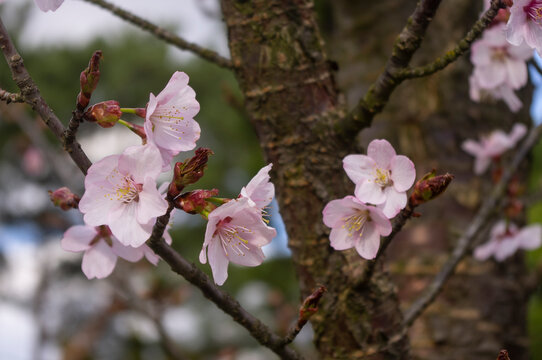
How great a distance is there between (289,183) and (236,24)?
0.31 metres

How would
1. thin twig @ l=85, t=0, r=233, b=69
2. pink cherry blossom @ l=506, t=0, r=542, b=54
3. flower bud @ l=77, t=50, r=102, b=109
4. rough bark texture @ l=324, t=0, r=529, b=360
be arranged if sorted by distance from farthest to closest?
rough bark texture @ l=324, t=0, r=529, b=360 → thin twig @ l=85, t=0, r=233, b=69 → pink cherry blossom @ l=506, t=0, r=542, b=54 → flower bud @ l=77, t=50, r=102, b=109

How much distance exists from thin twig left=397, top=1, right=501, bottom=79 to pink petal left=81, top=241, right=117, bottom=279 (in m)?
0.51

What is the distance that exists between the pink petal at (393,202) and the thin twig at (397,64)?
0.19 metres

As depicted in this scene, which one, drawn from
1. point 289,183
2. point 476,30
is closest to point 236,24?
point 289,183

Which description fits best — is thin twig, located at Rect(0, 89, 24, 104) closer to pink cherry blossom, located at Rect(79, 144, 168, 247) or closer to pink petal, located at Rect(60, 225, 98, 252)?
pink cherry blossom, located at Rect(79, 144, 168, 247)

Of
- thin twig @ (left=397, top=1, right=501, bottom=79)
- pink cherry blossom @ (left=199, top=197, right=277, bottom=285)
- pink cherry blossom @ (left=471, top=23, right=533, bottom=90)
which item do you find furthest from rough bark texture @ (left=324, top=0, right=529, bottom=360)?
pink cherry blossom @ (left=199, top=197, right=277, bottom=285)

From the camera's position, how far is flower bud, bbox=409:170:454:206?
63 cm

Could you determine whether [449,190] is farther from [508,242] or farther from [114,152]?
[114,152]

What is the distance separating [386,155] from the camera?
0.79 metres

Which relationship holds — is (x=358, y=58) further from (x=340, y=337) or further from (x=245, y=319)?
(x=245, y=319)

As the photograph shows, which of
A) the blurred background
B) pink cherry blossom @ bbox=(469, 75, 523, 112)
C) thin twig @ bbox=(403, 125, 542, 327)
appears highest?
pink cherry blossom @ bbox=(469, 75, 523, 112)

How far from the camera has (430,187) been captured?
640 mm

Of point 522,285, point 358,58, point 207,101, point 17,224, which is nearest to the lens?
point 522,285

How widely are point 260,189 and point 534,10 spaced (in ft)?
1.44
